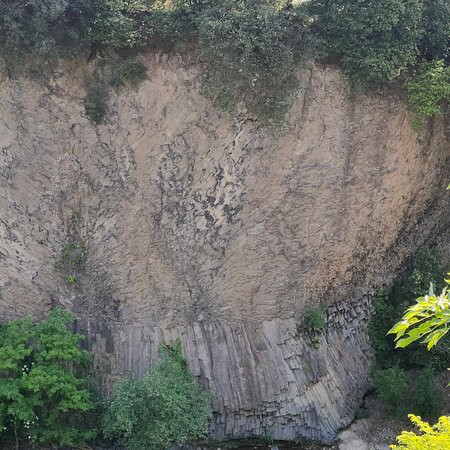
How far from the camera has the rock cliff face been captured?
39.5 feet

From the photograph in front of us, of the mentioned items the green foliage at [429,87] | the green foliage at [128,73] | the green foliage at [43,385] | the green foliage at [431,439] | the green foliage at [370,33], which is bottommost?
the green foliage at [431,439]

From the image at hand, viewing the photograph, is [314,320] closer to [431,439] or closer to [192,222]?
[192,222]

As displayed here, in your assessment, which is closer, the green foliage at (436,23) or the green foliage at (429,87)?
the green foliage at (429,87)

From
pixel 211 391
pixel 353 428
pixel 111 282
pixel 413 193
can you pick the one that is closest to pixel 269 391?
pixel 211 391

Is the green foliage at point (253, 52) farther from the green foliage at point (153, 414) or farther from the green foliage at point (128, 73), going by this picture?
the green foliage at point (153, 414)

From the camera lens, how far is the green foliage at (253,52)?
11.5 m

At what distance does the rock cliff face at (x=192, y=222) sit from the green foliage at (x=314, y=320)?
156mm

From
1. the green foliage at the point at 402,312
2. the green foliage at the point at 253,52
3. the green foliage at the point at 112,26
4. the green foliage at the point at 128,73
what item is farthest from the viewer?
the green foliage at the point at 402,312

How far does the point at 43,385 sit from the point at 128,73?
20.7 feet

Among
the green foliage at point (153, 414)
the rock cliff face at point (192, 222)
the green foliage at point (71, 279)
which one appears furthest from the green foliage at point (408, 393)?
the green foliage at point (71, 279)

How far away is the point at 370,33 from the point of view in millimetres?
11906

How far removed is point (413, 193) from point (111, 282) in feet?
23.4

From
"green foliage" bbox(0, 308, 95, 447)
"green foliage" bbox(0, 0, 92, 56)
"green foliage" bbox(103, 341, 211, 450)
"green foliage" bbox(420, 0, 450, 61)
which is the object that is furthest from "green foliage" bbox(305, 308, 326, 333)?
"green foliage" bbox(0, 0, 92, 56)

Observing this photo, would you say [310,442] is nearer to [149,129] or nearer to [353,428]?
[353,428]
